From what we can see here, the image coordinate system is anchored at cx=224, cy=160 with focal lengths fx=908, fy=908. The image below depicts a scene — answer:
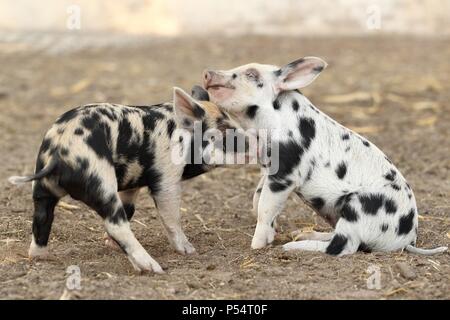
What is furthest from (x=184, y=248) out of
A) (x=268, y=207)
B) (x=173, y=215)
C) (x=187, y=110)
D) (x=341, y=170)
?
(x=341, y=170)

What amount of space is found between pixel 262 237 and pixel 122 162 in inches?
45.5

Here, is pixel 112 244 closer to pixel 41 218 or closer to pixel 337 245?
pixel 41 218

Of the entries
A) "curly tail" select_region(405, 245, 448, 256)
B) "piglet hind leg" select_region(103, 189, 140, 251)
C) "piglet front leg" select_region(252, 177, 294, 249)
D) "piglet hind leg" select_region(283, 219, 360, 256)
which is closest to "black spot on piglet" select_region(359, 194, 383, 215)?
"piglet hind leg" select_region(283, 219, 360, 256)

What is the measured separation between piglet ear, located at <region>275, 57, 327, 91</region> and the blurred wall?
1204cm

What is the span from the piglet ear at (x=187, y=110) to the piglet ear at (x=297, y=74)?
23.7 inches

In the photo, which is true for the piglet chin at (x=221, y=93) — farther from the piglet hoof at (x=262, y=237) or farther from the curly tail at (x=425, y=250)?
the curly tail at (x=425, y=250)

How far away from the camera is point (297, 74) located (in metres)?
6.62

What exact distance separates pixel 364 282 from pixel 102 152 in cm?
187

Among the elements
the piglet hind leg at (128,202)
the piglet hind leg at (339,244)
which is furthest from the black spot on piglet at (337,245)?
the piglet hind leg at (128,202)

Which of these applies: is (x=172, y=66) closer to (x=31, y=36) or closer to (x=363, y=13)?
(x=31, y=36)

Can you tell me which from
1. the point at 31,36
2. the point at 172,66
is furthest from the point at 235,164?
the point at 31,36

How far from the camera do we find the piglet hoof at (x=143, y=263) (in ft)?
19.4

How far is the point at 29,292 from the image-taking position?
17.7ft
